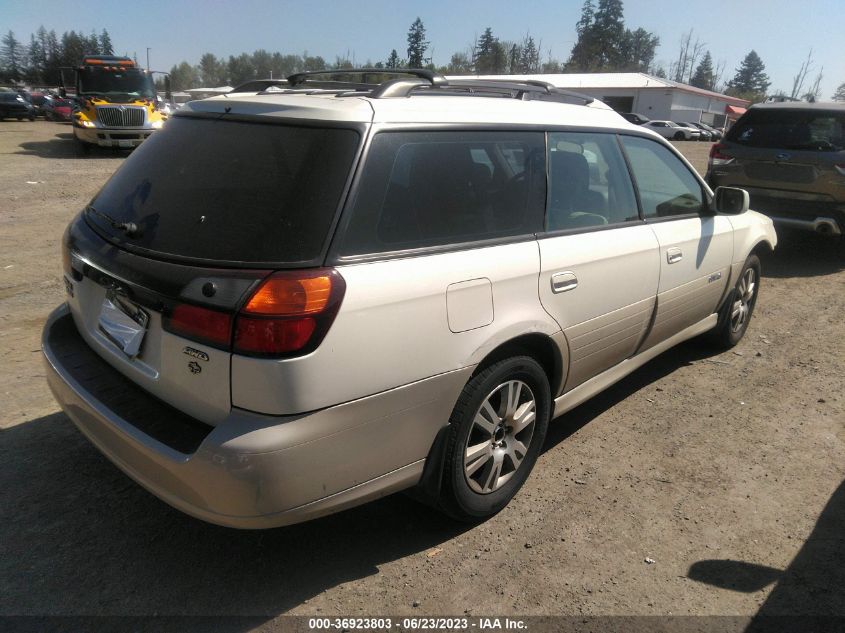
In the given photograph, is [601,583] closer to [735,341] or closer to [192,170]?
[192,170]

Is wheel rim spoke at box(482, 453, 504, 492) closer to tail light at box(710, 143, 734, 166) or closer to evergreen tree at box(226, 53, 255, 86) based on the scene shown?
tail light at box(710, 143, 734, 166)

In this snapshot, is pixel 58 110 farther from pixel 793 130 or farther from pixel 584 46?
pixel 584 46

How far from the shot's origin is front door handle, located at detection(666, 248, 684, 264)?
3.93 m

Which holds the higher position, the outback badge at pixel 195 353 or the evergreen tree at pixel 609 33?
the evergreen tree at pixel 609 33

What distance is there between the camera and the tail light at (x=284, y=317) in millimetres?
2113

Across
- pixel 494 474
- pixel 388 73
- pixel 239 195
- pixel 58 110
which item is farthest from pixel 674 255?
pixel 58 110

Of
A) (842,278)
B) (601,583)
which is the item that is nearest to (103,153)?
(842,278)

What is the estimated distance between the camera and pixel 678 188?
432 centimetres

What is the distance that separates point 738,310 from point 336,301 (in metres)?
4.10

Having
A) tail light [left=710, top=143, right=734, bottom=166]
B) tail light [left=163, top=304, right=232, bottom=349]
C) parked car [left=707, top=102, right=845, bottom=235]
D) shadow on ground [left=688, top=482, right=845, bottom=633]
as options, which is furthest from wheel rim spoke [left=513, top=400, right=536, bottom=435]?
tail light [left=710, top=143, right=734, bottom=166]

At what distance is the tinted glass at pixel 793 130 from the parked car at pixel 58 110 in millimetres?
31500

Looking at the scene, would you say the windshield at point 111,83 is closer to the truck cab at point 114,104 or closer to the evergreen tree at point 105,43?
the truck cab at point 114,104

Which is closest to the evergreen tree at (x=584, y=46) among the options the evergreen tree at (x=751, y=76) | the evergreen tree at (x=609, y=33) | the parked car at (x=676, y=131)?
the evergreen tree at (x=609, y=33)

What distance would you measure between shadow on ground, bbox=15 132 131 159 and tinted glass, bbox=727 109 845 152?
651 inches
